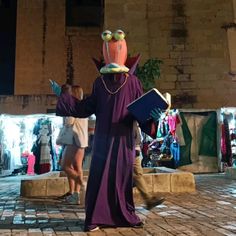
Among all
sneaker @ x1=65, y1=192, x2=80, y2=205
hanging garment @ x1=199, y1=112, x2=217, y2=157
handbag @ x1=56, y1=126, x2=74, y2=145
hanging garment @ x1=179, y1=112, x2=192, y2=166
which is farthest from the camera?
hanging garment @ x1=199, y1=112, x2=217, y2=157

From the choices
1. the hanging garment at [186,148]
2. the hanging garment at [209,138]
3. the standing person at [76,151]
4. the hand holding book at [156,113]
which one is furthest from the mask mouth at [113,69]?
the hanging garment at [209,138]

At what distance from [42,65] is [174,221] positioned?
1394 centimetres

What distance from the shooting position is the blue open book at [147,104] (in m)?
3.36

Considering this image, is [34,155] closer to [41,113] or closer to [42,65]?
[41,113]

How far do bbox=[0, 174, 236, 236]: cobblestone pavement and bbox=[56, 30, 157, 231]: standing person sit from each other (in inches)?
5.9

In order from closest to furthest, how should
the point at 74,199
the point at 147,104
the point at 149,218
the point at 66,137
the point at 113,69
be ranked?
1. the point at 147,104
2. the point at 113,69
3. the point at 149,218
4. the point at 66,137
5. the point at 74,199

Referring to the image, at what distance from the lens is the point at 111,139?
3.48m

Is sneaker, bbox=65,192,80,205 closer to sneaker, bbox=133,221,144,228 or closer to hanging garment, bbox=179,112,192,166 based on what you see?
sneaker, bbox=133,221,144,228

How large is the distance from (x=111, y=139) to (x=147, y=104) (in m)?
0.46

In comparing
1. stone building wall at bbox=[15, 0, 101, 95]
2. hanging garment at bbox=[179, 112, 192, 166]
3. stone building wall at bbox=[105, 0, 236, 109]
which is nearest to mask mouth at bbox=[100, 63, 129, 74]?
hanging garment at bbox=[179, 112, 192, 166]

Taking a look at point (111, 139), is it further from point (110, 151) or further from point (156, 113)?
point (156, 113)

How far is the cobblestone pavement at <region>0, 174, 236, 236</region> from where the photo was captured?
10.7 ft

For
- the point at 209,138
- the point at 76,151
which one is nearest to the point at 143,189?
the point at 76,151

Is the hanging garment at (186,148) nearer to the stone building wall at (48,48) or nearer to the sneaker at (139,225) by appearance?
the stone building wall at (48,48)
